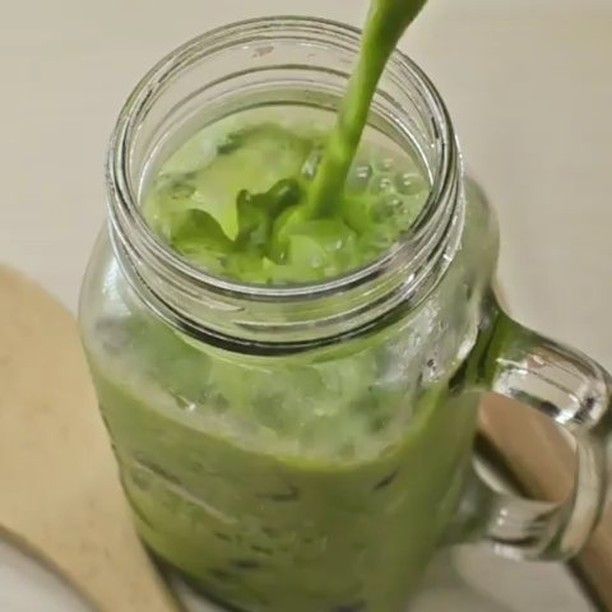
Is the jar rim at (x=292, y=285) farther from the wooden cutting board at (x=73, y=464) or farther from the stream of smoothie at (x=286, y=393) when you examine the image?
the wooden cutting board at (x=73, y=464)

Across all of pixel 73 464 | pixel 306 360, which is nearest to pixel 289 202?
pixel 306 360

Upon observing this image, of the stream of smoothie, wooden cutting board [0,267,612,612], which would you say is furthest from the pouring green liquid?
wooden cutting board [0,267,612,612]

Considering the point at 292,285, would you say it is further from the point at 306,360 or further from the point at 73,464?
the point at 73,464

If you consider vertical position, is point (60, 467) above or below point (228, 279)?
below

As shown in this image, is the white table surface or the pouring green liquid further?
the white table surface

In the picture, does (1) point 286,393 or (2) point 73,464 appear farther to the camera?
(2) point 73,464

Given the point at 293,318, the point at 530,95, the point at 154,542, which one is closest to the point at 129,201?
the point at 293,318

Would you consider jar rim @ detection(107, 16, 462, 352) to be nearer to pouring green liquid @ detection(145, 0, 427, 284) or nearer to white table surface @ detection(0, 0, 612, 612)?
pouring green liquid @ detection(145, 0, 427, 284)
